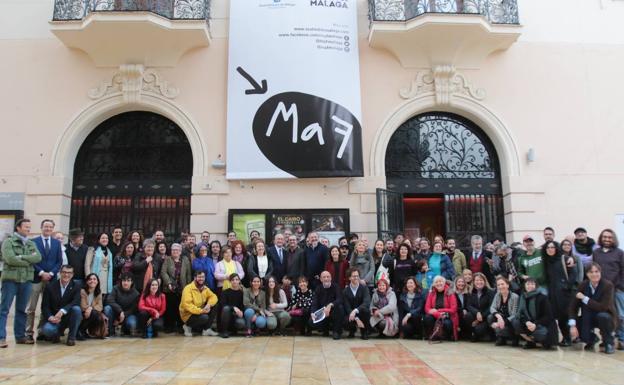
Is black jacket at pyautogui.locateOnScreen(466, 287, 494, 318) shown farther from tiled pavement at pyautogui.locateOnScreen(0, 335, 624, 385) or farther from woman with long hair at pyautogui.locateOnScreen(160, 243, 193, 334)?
woman with long hair at pyautogui.locateOnScreen(160, 243, 193, 334)

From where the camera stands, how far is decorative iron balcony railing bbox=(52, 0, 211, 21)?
1076 cm

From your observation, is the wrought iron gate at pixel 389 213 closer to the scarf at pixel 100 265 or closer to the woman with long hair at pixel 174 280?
the woman with long hair at pixel 174 280

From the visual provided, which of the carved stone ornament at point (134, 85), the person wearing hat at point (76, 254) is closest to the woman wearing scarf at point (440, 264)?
the person wearing hat at point (76, 254)

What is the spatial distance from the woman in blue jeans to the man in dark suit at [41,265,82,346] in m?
2.51

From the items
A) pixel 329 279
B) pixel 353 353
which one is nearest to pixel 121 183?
pixel 329 279

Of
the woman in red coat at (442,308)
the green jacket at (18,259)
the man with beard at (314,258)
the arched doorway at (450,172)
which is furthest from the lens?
the arched doorway at (450,172)

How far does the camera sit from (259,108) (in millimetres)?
10875

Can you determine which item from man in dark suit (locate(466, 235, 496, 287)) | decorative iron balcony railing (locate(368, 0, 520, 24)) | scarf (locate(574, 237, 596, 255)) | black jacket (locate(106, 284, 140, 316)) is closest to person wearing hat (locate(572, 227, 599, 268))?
scarf (locate(574, 237, 596, 255))

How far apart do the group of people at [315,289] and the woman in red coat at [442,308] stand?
2 cm

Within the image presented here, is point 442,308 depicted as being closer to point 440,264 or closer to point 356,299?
point 440,264

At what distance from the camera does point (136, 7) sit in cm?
1078

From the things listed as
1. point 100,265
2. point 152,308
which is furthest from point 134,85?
point 152,308

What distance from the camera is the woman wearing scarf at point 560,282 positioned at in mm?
7457

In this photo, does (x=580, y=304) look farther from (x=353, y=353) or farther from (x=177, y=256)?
(x=177, y=256)
